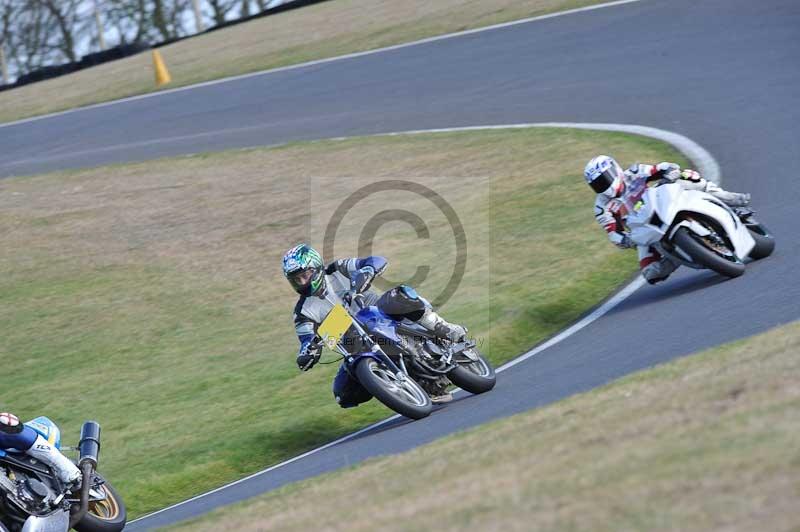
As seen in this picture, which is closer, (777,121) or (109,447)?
(109,447)

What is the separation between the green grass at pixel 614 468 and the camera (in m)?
4.74

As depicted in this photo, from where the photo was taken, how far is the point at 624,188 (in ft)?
38.5

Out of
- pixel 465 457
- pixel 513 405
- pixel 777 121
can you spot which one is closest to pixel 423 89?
pixel 777 121

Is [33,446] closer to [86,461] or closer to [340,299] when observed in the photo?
[86,461]

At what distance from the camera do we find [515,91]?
21.8m

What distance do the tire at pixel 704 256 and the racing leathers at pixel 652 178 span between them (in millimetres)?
528

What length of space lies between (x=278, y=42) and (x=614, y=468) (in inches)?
1107

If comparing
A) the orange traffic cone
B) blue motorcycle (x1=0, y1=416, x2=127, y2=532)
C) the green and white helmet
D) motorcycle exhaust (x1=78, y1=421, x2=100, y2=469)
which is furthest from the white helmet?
the orange traffic cone

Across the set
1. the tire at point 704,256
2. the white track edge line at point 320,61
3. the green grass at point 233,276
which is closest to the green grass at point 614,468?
the tire at point 704,256

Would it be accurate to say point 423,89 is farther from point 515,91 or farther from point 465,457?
point 465,457

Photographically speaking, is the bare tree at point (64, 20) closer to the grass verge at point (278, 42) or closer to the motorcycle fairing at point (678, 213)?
the grass verge at point (278, 42)

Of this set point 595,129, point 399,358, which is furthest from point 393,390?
point 595,129

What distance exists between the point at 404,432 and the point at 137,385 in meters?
4.75

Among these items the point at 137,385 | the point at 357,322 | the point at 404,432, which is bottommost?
the point at 137,385
